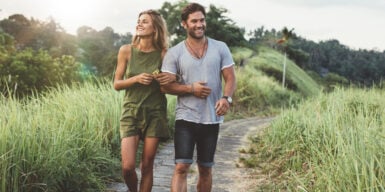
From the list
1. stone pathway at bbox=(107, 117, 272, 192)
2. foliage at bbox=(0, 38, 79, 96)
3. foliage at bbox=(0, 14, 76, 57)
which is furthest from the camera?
foliage at bbox=(0, 14, 76, 57)

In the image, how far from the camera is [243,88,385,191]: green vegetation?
10.4ft

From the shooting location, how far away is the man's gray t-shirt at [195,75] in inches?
133

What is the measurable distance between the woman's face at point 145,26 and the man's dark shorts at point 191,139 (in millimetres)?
758

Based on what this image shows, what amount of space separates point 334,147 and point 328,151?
3.92 ft

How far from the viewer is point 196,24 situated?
3398 millimetres

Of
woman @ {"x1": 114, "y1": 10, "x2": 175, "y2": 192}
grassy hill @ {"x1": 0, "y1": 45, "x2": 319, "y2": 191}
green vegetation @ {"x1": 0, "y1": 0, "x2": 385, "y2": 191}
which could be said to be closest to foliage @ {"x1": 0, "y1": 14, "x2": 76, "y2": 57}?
green vegetation @ {"x1": 0, "y1": 0, "x2": 385, "y2": 191}

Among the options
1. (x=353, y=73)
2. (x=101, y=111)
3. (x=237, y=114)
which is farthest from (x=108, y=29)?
(x=101, y=111)

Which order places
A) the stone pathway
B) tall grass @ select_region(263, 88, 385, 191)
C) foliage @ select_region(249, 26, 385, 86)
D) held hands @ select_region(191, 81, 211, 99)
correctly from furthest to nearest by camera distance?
1. foliage @ select_region(249, 26, 385, 86)
2. the stone pathway
3. held hands @ select_region(191, 81, 211, 99)
4. tall grass @ select_region(263, 88, 385, 191)

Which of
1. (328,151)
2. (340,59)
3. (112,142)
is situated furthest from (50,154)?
(340,59)

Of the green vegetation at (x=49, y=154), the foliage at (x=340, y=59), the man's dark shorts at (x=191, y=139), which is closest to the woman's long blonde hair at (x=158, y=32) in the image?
the man's dark shorts at (x=191, y=139)

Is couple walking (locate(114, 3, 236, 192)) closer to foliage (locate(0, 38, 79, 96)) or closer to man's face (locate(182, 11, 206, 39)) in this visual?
man's face (locate(182, 11, 206, 39))

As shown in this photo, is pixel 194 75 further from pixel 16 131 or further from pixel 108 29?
pixel 108 29

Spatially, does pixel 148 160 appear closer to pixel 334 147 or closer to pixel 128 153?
pixel 128 153

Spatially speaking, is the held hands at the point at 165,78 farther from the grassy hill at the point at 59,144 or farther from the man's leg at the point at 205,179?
the grassy hill at the point at 59,144
